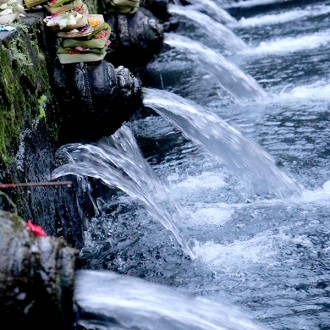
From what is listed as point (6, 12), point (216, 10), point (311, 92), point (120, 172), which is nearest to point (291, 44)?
point (311, 92)

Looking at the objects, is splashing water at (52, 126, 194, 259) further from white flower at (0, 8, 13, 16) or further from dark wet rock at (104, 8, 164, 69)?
dark wet rock at (104, 8, 164, 69)

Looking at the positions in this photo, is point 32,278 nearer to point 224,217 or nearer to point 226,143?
point 224,217

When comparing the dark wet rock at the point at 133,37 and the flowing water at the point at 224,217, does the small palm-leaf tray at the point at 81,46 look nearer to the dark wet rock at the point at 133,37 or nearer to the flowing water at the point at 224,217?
the flowing water at the point at 224,217

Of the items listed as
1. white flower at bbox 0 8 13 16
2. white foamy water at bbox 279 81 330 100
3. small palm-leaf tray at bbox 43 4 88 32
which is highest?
white flower at bbox 0 8 13 16

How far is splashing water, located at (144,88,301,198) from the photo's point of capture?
8172mm

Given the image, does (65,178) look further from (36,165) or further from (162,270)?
(162,270)

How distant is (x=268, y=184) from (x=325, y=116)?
8.78 ft

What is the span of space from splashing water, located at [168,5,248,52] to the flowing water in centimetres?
354

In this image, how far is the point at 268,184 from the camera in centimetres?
816

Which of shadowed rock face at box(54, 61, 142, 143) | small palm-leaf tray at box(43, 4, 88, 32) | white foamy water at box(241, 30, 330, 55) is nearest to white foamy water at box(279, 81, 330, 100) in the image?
white foamy water at box(241, 30, 330, 55)

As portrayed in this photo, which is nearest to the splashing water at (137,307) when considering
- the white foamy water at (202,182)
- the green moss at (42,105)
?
the green moss at (42,105)

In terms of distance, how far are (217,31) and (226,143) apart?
854 cm

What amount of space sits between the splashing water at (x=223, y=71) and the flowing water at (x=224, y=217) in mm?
61

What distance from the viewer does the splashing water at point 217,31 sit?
643 inches
